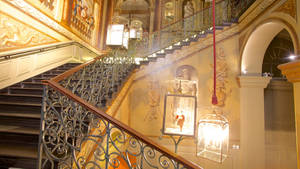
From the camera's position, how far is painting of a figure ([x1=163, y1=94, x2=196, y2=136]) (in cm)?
466

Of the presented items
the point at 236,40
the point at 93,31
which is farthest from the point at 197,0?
the point at 93,31

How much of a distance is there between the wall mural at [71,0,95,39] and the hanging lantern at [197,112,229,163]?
5.82 metres

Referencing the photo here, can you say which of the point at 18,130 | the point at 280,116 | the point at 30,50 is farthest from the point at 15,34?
the point at 280,116

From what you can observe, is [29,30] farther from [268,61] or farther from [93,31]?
[268,61]

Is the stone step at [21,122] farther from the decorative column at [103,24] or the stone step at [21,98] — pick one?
the decorative column at [103,24]

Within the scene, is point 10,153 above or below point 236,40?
below

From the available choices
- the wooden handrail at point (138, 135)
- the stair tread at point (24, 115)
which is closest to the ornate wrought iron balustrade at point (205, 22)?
the stair tread at point (24, 115)

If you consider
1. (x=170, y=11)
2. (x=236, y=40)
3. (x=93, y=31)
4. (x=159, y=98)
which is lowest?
(x=159, y=98)

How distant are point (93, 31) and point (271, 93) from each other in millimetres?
8015

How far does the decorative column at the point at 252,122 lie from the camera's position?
218 inches

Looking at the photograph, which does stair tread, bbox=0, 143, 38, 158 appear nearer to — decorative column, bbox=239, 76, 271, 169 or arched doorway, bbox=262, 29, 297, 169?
decorative column, bbox=239, 76, 271, 169

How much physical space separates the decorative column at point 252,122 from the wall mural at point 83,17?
6334mm

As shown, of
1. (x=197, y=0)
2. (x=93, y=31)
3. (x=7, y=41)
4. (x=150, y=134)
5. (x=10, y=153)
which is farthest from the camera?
(x=197, y=0)

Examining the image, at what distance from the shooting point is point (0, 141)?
2510 mm
